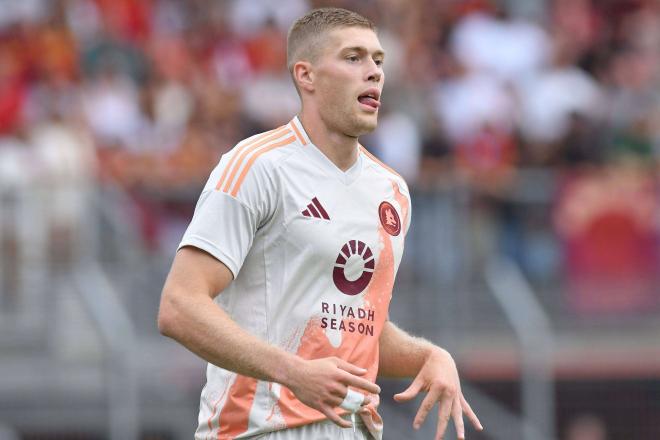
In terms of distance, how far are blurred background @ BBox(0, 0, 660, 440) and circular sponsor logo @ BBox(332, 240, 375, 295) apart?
5.91 meters

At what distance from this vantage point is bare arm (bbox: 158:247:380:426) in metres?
4.73

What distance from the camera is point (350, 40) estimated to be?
5.55m

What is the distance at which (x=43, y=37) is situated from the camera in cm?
1562

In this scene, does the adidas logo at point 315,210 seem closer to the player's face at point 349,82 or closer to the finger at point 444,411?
the player's face at point 349,82

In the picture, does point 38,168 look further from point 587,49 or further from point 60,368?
point 587,49

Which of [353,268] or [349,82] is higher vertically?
[349,82]

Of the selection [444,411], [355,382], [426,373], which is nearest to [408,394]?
[444,411]

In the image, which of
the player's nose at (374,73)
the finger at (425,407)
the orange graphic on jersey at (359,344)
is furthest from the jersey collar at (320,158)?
the finger at (425,407)

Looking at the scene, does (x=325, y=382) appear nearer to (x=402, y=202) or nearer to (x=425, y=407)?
(x=425, y=407)

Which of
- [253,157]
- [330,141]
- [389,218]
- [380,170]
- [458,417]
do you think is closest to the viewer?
[458,417]

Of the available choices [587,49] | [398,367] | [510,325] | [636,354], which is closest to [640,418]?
[636,354]

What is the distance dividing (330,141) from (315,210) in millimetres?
326

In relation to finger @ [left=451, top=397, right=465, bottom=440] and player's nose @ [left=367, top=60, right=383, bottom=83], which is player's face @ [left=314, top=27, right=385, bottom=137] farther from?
finger @ [left=451, top=397, right=465, bottom=440]

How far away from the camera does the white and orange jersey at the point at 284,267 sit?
523 cm
